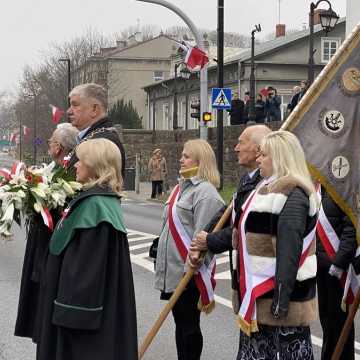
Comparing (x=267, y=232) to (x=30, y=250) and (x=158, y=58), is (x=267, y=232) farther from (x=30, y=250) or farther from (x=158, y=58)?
(x=158, y=58)

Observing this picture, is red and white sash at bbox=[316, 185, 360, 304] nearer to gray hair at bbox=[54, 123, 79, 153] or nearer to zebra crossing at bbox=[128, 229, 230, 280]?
gray hair at bbox=[54, 123, 79, 153]

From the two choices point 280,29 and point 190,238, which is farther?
point 280,29

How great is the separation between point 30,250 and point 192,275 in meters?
1.17

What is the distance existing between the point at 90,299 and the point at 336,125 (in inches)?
85.1

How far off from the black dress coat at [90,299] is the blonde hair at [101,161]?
0.13m

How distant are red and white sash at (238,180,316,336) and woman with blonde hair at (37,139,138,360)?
2.17 feet

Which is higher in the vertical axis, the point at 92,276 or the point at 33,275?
the point at 92,276

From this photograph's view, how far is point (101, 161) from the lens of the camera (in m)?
4.49

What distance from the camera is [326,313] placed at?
5859 mm

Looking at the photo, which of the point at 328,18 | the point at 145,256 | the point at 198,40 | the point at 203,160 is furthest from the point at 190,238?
the point at 198,40

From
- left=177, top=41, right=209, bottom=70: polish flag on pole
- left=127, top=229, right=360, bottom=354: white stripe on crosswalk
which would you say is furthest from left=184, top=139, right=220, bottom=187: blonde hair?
left=177, top=41, right=209, bottom=70: polish flag on pole

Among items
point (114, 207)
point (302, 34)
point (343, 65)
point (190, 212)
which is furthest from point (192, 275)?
point (302, 34)

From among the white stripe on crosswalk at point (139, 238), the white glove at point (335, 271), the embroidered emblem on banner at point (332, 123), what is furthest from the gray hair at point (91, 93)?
the white stripe on crosswalk at point (139, 238)

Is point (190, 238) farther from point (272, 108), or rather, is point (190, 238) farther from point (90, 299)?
point (272, 108)
